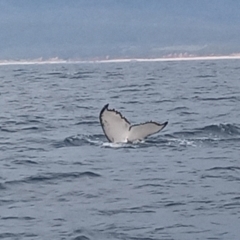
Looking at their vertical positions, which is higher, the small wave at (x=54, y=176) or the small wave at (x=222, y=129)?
the small wave at (x=222, y=129)

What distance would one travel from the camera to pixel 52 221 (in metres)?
7.94

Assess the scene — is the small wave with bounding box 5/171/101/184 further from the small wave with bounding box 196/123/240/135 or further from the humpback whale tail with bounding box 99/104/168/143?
the small wave with bounding box 196/123/240/135

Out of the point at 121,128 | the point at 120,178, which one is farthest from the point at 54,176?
the point at 121,128

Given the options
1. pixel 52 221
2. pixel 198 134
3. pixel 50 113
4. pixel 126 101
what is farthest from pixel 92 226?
pixel 126 101

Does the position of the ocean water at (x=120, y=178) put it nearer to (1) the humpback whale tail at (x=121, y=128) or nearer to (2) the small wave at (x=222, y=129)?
(2) the small wave at (x=222, y=129)

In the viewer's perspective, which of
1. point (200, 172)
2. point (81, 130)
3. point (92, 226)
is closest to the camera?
point (92, 226)

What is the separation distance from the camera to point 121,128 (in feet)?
38.0

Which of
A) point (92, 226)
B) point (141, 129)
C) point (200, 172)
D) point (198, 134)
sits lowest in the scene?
point (92, 226)

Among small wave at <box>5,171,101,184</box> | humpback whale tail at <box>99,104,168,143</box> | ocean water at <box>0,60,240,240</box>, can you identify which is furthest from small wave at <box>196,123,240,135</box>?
small wave at <box>5,171,101,184</box>

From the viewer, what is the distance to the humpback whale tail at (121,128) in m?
11.1

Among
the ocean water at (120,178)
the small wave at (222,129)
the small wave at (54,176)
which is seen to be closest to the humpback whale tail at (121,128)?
the ocean water at (120,178)

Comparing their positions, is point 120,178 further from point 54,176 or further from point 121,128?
point 121,128

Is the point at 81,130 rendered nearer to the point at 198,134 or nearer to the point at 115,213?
the point at 198,134

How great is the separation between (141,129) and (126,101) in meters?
9.70
